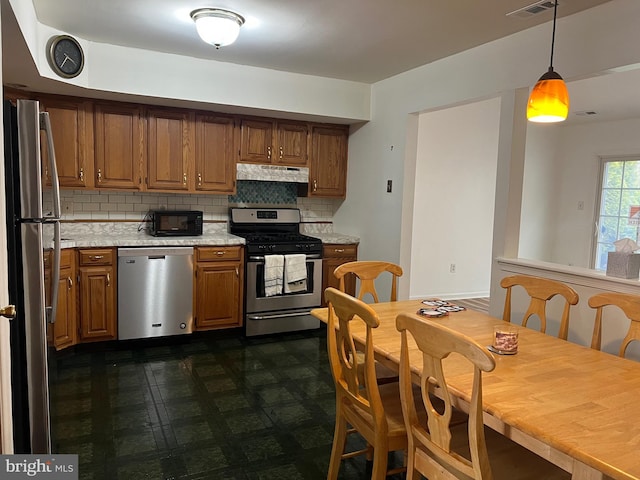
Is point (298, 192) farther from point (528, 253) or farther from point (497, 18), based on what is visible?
point (528, 253)

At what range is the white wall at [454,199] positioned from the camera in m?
5.75

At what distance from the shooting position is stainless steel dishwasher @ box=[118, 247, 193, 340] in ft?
12.8

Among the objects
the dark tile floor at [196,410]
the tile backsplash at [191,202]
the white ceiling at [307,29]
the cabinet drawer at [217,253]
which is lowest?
the dark tile floor at [196,410]

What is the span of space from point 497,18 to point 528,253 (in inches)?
186

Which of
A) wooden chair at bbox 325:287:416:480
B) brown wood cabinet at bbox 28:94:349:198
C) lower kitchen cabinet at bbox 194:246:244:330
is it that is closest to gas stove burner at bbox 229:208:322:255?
lower kitchen cabinet at bbox 194:246:244:330

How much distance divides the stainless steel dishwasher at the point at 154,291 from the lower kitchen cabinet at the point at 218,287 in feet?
0.30

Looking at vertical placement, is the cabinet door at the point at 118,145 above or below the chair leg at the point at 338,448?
above

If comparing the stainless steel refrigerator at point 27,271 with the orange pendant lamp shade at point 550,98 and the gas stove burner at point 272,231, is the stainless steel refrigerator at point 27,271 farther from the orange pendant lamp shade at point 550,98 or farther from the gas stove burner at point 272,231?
the gas stove burner at point 272,231

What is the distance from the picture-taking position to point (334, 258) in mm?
4820

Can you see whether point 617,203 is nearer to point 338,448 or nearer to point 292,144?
point 292,144

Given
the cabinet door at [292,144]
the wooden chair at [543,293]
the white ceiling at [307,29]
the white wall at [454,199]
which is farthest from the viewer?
the white wall at [454,199]

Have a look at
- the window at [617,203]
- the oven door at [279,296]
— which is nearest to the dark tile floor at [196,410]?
the oven door at [279,296]

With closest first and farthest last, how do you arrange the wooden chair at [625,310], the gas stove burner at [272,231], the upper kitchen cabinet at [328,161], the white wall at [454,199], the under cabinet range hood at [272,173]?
1. the wooden chair at [625,310]
2. the gas stove burner at [272,231]
3. the under cabinet range hood at [272,173]
4. the upper kitchen cabinet at [328,161]
5. the white wall at [454,199]

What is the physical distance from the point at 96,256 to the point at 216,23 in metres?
2.10
